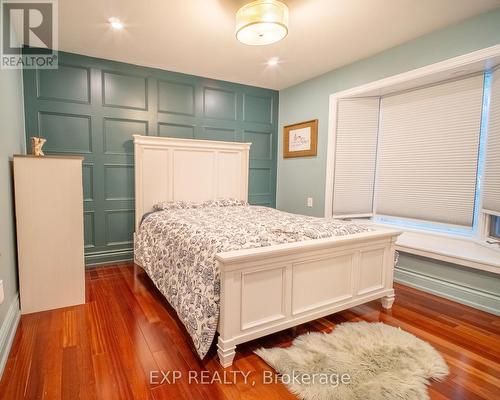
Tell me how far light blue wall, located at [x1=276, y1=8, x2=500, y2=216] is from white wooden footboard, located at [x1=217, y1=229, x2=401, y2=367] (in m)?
1.48

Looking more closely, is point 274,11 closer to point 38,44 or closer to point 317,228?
point 317,228

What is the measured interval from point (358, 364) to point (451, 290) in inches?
58.5

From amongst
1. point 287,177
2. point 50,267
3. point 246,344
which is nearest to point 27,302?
point 50,267

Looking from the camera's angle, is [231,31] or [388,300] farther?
[231,31]

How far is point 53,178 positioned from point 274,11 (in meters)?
2.03

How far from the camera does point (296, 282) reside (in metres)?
1.85

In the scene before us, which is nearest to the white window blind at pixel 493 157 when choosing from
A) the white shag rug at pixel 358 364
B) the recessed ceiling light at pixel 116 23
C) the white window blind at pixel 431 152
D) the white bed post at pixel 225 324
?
the white window blind at pixel 431 152

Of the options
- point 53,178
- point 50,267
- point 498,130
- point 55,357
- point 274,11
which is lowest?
point 55,357

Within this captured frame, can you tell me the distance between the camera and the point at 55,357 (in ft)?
5.54

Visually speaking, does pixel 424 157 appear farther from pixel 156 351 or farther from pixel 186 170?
pixel 156 351

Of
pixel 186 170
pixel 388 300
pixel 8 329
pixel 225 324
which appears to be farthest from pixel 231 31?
pixel 8 329

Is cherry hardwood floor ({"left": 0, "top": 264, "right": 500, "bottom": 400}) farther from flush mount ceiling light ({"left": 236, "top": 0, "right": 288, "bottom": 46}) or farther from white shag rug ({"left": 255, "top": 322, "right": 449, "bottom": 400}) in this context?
flush mount ceiling light ({"left": 236, "top": 0, "right": 288, "bottom": 46})

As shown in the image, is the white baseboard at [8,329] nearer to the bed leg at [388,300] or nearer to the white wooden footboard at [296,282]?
the white wooden footboard at [296,282]

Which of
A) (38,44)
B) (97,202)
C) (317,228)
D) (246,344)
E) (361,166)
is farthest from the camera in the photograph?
(361,166)
